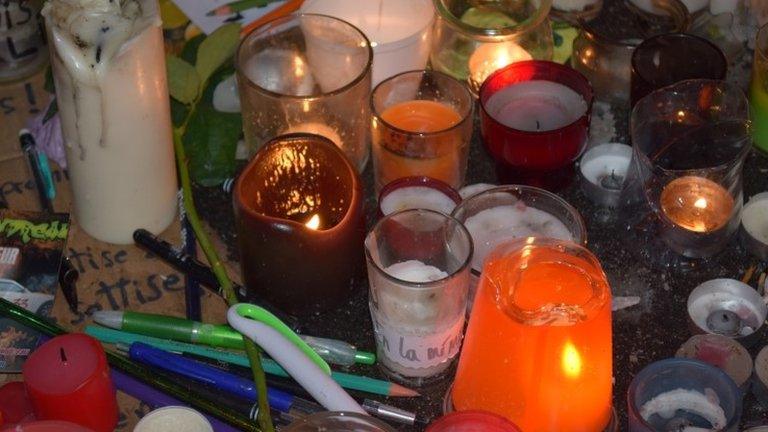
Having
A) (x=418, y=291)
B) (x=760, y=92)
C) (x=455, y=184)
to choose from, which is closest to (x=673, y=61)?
(x=760, y=92)

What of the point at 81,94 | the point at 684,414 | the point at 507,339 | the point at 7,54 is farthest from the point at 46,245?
the point at 684,414

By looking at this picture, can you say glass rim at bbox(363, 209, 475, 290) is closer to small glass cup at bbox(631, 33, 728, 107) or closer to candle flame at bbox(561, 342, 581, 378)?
candle flame at bbox(561, 342, 581, 378)

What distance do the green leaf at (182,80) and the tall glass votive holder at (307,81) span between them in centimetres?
5

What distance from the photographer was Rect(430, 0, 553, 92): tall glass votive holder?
91 centimetres

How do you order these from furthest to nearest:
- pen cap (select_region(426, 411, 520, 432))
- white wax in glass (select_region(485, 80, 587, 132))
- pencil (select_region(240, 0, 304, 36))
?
pencil (select_region(240, 0, 304, 36))
white wax in glass (select_region(485, 80, 587, 132))
pen cap (select_region(426, 411, 520, 432))

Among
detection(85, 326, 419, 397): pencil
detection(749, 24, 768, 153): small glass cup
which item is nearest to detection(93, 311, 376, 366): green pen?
detection(85, 326, 419, 397): pencil

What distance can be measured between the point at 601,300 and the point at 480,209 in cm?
15

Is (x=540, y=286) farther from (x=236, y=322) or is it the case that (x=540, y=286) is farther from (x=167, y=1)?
(x=167, y=1)

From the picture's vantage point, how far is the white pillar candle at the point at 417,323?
727mm

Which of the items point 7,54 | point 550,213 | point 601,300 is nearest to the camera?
point 601,300

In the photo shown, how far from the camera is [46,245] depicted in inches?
32.3

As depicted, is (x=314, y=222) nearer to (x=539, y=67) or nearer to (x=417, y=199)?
(x=417, y=199)

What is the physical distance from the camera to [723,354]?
76cm

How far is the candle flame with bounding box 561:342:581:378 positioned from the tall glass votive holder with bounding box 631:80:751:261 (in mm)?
181
